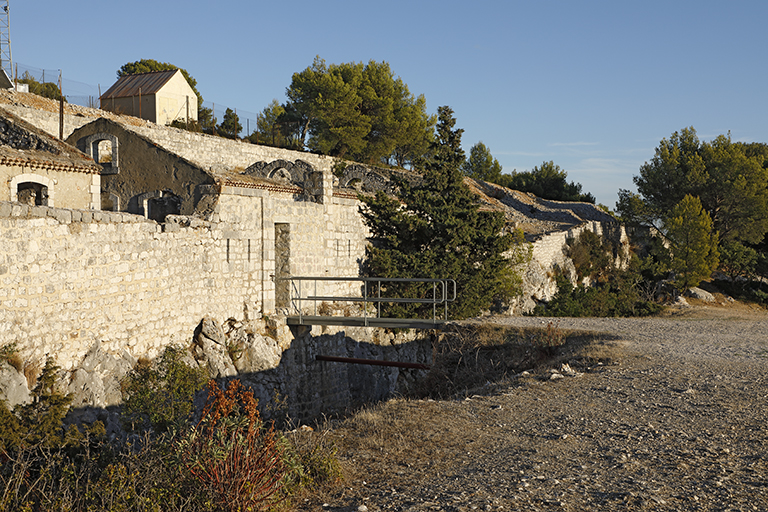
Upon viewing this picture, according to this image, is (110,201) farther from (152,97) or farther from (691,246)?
(691,246)

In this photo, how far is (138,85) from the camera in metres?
35.0

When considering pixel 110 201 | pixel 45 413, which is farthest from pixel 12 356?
pixel 110 201

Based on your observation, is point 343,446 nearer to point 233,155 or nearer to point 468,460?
point 468,460

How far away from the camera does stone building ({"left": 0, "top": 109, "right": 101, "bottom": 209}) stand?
14.3 metres

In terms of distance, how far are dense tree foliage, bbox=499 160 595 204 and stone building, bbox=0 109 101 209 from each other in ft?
125

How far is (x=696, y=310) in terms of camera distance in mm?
20625

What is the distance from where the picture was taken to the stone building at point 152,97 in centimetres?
3394

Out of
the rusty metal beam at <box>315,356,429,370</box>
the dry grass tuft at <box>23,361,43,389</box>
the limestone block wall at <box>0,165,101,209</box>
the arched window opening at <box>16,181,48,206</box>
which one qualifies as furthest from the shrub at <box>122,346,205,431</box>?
the arched window opening at <box>16,181,48,206</box>

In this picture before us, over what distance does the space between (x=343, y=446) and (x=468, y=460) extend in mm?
1362

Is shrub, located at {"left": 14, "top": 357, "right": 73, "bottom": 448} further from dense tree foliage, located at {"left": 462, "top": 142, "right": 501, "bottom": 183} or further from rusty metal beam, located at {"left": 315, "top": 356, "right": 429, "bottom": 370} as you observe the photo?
dense tree foliage, located at {"left": 462, "top": 142, "right": 501, "bottom": 183}

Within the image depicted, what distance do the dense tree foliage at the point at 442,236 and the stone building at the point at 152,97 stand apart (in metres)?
21.3

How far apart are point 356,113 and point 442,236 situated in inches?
923

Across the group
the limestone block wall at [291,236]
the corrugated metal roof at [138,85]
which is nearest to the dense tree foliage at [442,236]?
the limestone block wall at [291,236]

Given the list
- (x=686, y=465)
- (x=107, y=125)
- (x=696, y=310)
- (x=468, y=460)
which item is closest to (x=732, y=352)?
(x=686, y=465)
